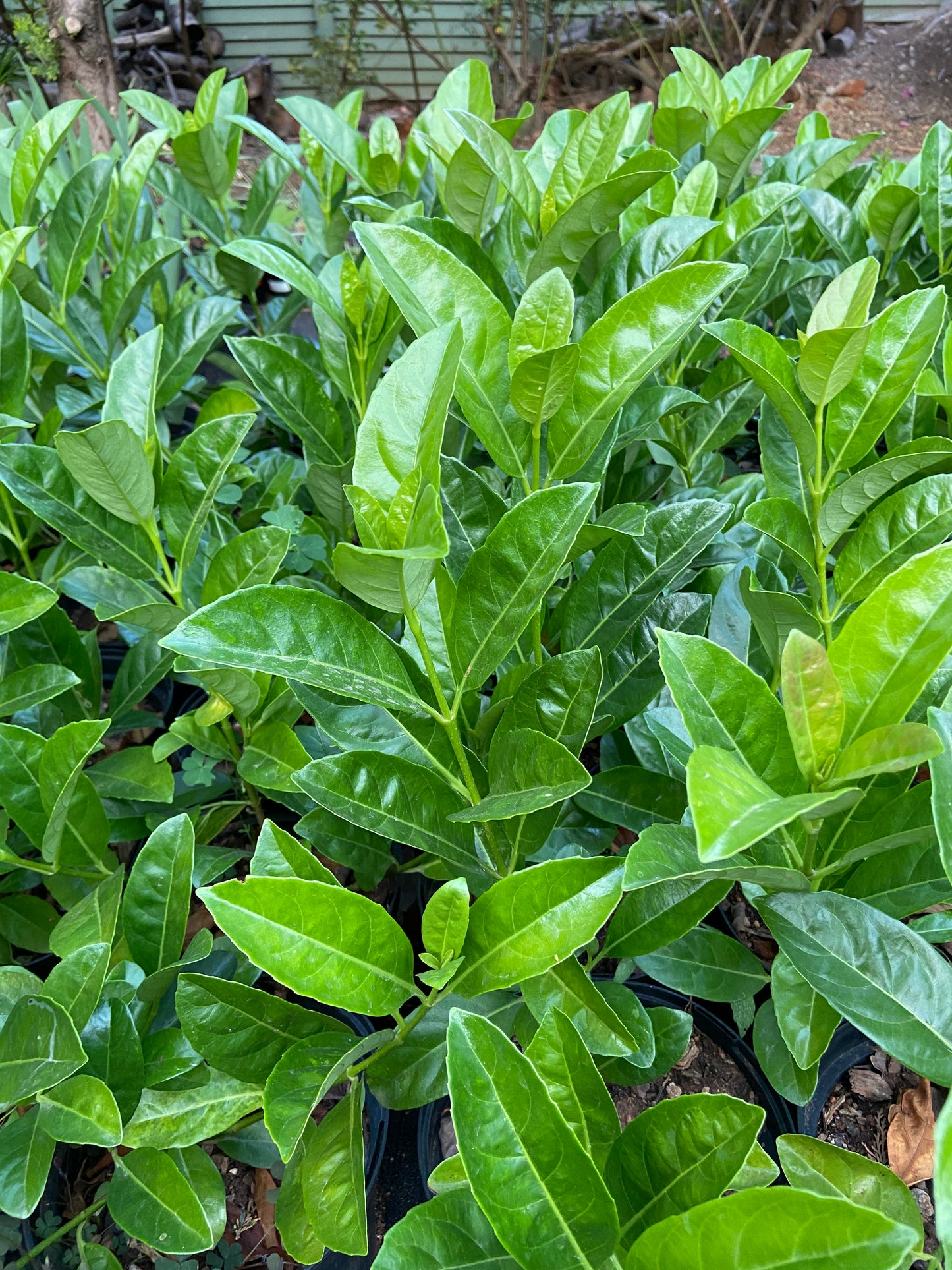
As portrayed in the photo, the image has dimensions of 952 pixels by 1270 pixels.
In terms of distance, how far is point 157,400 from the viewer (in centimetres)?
150

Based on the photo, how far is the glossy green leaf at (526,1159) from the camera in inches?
22.1

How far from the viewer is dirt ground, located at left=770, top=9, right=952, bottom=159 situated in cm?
775

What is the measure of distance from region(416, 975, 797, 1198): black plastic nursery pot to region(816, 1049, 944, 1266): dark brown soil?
4cm

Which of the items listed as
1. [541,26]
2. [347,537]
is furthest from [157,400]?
[541,26]

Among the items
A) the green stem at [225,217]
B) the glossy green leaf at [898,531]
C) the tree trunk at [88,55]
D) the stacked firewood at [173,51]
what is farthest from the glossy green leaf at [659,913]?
the stacked firewood at [173,51]

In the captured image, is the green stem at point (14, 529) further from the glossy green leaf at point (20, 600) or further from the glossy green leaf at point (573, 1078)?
the glossy green leaf at point (573, 1078)

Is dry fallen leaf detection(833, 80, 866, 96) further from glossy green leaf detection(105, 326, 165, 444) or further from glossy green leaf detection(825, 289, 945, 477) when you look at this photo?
glossy green leaf detection(105, 326, 165, 444)

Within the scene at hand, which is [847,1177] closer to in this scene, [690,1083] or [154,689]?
[690,1083]

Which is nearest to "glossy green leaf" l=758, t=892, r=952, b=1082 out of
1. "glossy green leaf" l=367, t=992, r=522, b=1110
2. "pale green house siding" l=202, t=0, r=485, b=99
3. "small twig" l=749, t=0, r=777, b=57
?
"glossy green leaf" l=367, t=992, r=522, b=1110

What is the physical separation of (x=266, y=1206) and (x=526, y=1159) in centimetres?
80

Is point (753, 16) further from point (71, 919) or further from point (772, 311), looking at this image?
point (71, 919)

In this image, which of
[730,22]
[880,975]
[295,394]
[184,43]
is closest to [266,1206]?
[880,975]

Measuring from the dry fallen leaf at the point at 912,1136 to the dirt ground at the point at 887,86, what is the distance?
8.02 meters

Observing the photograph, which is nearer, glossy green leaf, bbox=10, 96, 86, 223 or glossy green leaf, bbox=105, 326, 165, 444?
glossy green leaf, bbox=105, 326, 165, 444
